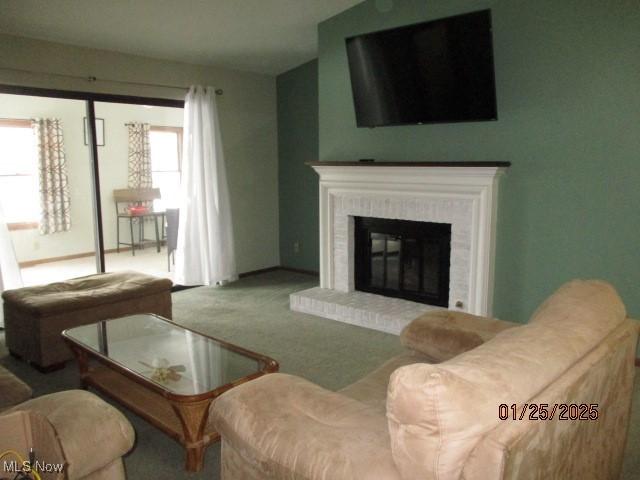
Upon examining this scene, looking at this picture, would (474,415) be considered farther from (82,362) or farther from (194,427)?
(82,362)

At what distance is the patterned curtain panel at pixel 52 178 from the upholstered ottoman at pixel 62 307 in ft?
8.67

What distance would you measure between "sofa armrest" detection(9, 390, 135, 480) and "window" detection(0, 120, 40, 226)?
4.29 m

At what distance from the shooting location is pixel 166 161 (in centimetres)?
739

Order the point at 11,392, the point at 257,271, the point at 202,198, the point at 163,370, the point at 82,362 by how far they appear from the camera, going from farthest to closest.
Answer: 1. the point at 257,271
2. the point at 202,198
3. the point at 82,362
4. the point at 163,370
5. the point at 11,392

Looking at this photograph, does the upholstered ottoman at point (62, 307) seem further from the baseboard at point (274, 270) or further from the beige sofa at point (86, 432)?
the baseboard at point (274, 270)

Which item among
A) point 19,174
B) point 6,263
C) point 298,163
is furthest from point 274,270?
point 19,174

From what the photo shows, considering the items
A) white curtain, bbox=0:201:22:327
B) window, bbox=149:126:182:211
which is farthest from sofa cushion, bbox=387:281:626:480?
window, bbox=149:126:182:211

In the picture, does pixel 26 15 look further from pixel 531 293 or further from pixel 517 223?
pixel 531 293

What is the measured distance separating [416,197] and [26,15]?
3248mm

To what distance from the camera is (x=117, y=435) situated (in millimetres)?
1746

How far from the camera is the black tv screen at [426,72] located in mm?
3486

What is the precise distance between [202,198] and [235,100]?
4.03ft

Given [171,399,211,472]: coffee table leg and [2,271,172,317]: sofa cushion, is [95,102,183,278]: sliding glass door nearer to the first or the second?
[2,271,172,317]: sofa cushion
